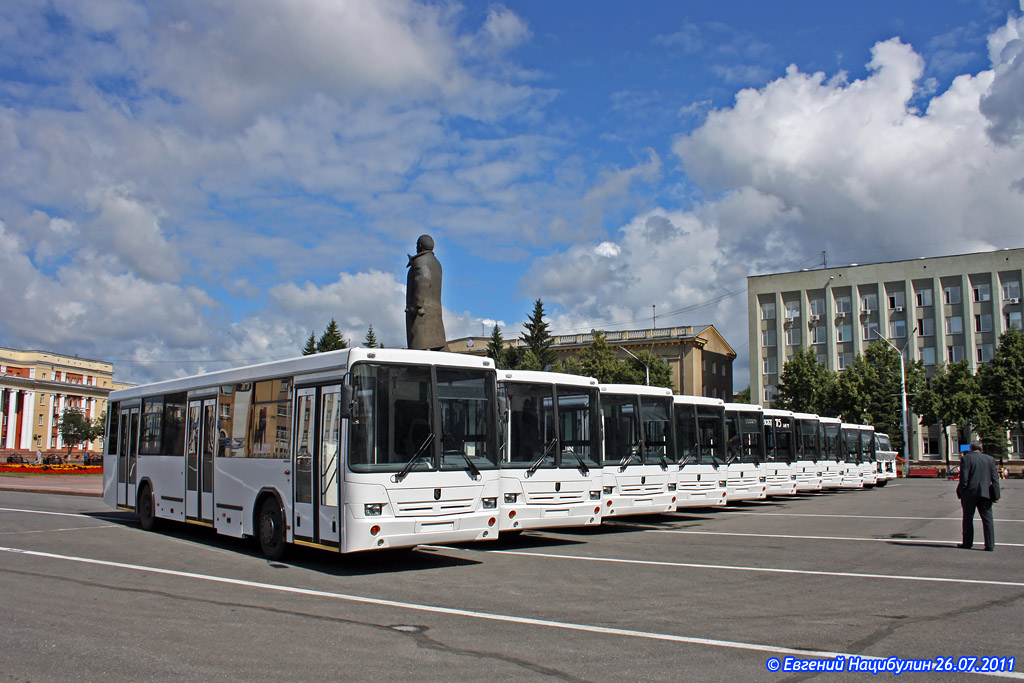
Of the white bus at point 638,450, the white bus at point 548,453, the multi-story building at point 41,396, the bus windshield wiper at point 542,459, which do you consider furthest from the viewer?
the multi-story building at point 41,396

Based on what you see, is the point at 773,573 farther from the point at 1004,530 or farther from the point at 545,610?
the point at 1004,530

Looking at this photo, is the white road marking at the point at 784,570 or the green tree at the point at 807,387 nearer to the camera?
the white road marking at the point at 784,570

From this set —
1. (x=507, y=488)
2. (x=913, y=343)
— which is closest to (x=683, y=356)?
(x=913, y=343)

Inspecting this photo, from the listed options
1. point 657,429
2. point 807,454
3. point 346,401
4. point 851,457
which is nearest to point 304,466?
point 346,401

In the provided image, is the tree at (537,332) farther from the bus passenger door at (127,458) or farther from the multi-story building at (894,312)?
the bus passenger door at (127,458)

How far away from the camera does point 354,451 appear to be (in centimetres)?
1028

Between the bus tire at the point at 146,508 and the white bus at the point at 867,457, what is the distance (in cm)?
2706

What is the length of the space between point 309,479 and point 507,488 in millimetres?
3238

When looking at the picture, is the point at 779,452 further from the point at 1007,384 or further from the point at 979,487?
the point at 1007,384

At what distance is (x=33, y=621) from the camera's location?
7.74 metres

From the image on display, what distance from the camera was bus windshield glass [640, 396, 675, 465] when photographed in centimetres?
1646

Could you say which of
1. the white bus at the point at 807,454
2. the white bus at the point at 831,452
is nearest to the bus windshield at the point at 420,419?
the white bus at the point at 807,454

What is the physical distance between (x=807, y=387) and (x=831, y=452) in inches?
1478

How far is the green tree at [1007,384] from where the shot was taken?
195 feet
